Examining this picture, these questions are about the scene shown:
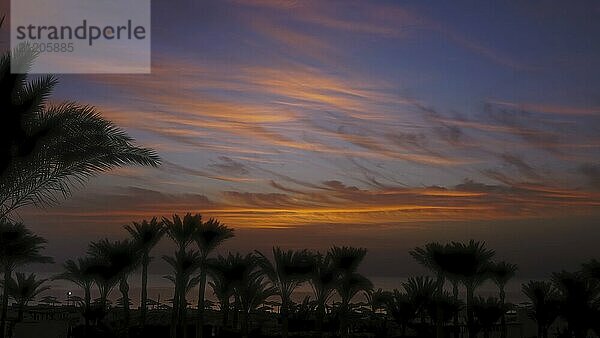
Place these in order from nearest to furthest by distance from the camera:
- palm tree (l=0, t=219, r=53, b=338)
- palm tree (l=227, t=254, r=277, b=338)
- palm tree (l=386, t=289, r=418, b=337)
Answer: palm tree (l=0, t=219, r=53, b=338), palm tree (l=227, t=254, r=277, b=338), palm tree (l=386, t=289, r=418, b=337)

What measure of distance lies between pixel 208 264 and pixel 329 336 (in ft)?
20.2

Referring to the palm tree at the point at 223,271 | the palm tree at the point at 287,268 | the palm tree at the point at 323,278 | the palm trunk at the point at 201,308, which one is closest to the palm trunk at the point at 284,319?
the palm tree at the point at 287,268

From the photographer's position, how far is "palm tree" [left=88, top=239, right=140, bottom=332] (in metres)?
28.7

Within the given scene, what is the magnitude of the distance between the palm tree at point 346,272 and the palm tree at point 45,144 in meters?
Result: 16.5

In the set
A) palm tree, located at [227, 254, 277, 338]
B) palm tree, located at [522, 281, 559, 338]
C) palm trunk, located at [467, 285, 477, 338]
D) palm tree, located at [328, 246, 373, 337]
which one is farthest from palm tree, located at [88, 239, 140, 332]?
palm tree, located at [522, 281, 559, 338]

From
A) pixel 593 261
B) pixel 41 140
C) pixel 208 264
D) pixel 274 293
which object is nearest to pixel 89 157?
pixel 41 140

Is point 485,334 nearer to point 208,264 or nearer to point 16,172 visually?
point 208,264

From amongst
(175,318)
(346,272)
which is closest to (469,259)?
(346,272)

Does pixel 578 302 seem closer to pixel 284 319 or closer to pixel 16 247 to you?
pixel 284 319

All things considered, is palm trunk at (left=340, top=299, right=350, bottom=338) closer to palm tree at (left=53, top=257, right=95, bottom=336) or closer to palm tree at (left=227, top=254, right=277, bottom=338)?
palm tree at (left=227, top=254, right=277, bottom=338)

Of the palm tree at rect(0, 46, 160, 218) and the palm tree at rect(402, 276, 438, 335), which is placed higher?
the palm tree at rect(0, 46, 160, 218)

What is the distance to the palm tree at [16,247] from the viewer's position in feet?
84.1

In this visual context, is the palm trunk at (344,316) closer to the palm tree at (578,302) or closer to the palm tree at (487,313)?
the palm tree at (487,313)

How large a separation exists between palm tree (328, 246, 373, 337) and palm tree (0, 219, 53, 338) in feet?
36.8
